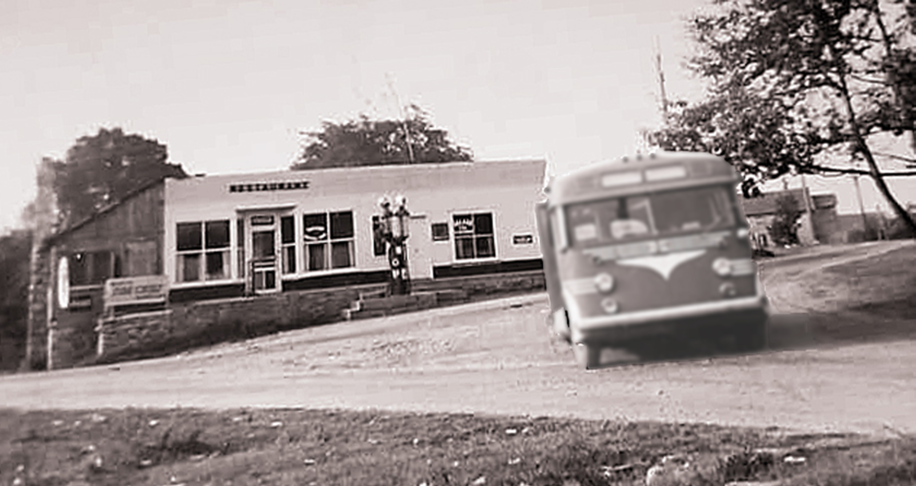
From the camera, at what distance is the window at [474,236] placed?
268 centimetres

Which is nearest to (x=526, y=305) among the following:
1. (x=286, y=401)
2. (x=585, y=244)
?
(x=585, y=244)

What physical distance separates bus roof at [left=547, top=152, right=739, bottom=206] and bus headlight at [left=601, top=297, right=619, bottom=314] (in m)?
0.14

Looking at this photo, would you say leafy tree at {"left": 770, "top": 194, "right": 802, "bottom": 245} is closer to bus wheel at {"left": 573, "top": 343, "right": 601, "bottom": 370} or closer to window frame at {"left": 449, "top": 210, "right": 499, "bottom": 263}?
window frame at {"left": 449, "top": 210, "right": 499, "bottom": 263}

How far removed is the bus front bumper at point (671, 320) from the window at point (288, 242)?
1.91 m

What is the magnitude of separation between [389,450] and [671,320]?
5.97 metres

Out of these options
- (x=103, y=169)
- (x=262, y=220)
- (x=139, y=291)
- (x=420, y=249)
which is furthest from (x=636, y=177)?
(x=103, y=169)

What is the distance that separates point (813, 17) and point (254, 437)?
5770 millimetres

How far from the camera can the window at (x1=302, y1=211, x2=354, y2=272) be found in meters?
2.64

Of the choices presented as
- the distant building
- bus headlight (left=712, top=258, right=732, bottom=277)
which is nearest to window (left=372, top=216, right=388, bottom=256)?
the distant building

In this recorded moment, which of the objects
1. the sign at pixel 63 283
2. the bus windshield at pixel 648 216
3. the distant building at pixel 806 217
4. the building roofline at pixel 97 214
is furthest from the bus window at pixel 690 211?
the sign at pixel 63 283

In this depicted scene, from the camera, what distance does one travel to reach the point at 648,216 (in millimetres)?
979

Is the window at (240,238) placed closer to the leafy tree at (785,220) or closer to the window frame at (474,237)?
the window frame at (474,237)

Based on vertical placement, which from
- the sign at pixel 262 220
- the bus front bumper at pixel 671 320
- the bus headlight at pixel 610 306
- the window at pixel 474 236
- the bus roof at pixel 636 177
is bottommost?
the bus front bumper at pixel 671 320

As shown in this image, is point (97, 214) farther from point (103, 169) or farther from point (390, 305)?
point (390, 305)
